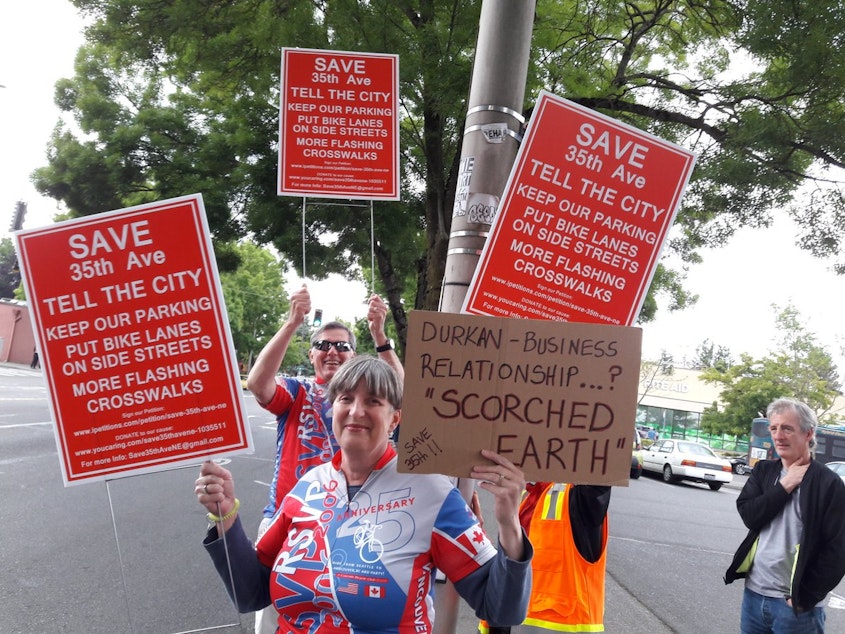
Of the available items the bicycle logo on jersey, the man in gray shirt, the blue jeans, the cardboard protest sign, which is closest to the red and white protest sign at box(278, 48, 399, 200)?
the cardboard protest sign

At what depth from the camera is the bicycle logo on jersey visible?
6.44ft

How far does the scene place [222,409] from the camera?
7.72 feet

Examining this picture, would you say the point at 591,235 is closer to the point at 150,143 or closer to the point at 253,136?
the point at 253,136

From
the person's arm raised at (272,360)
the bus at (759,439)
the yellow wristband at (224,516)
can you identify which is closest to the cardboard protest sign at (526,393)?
the yellow wristband at (224,516)

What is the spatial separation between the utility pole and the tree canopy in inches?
107

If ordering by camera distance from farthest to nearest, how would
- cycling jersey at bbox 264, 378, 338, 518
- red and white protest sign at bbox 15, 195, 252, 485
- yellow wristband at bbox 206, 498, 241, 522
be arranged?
1. cycling jersey at bbox 264, 378, 338, 518
2. red and white protest sign at bbox 15, 195, 252, 485
3. yellow wristband at bbox 206, 498, 241, 522

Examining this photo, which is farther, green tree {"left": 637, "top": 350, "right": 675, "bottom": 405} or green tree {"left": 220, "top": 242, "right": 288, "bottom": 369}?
green tree {"left": 637, "top": 350, "right": 675, "bottom": 405}

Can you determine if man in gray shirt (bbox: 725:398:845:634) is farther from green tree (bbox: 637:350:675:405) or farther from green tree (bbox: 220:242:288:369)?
green tree (bbox: 637:350:675:405)

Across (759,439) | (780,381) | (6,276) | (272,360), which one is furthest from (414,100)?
(6,276)

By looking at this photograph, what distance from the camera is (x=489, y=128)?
2.89 m

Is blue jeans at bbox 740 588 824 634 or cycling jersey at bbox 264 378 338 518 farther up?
cycling jersey at bbox 264 378 338 518

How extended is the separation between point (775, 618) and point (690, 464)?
19522 mm

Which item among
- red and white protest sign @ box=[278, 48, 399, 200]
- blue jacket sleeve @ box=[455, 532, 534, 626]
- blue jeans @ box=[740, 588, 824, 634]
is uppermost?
red and white protest sign @ box=[278, 48, 399, 200]

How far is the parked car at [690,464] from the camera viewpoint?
21.0 metres
